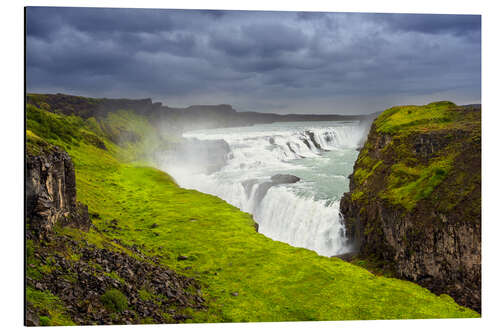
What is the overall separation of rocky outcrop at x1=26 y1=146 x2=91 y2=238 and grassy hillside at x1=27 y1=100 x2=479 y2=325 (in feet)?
1.24

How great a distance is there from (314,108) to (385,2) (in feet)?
11.2

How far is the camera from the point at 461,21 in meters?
9.69

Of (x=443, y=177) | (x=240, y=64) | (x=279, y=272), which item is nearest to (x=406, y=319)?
(x=279, y=272)

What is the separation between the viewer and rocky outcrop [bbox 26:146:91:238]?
7.66 metres

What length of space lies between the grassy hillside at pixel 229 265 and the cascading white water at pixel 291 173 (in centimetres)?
395

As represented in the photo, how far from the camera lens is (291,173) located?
28406mm

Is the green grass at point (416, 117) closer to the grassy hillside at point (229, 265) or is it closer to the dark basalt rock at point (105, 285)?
the grassy hillside at point (229, 265)

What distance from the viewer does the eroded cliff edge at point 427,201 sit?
35.7ft

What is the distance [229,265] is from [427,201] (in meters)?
7.03

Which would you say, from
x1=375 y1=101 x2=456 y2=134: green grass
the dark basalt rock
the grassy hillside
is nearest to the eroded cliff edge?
x1=375 y1=101 x2=456 y2=134: green grass

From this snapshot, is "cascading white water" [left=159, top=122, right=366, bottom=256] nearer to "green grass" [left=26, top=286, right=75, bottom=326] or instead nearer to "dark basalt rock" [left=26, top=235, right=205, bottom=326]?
"dark basalt rock" [left=26, top=235, right=205, bottom=326]

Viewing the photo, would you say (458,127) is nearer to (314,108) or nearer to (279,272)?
(314,108)

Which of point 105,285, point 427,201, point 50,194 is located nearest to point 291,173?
point 427,201

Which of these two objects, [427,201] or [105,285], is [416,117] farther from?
[105,285]
